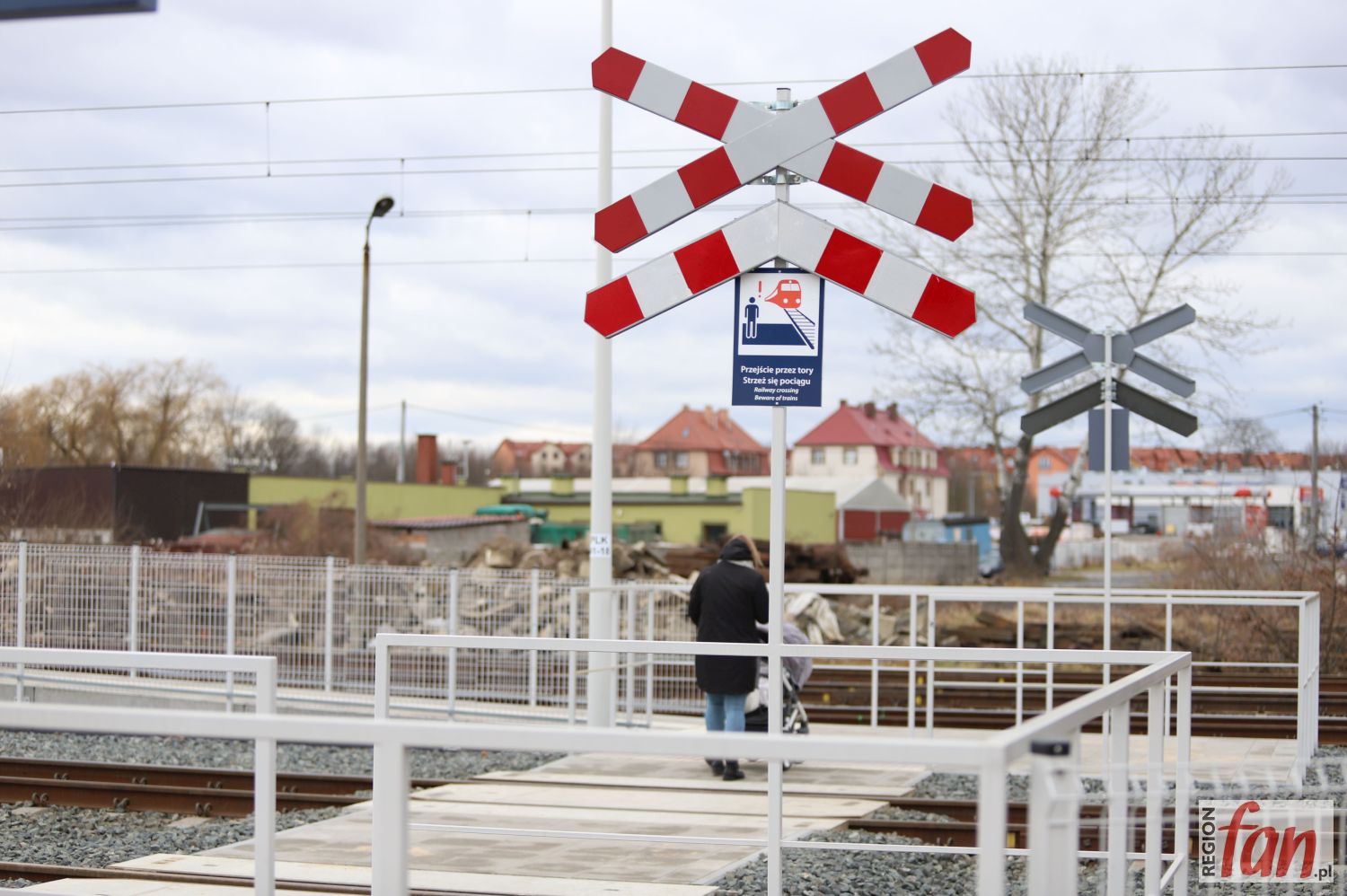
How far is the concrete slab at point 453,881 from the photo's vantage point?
6.73 meters

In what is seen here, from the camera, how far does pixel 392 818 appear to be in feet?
11.5

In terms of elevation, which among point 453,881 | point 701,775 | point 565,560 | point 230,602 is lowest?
point 701,775

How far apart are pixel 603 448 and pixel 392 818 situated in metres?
10.9

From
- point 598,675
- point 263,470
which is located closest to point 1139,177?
point 598,675

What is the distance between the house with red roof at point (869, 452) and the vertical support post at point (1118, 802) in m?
95.2

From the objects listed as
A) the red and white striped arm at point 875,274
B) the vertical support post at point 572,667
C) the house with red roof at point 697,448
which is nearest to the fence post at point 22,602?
the vertical support post at point 572,667

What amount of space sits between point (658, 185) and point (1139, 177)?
2946 cm

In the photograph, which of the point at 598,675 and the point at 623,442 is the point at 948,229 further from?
the point at 623,442

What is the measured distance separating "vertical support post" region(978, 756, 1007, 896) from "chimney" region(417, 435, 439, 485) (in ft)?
203

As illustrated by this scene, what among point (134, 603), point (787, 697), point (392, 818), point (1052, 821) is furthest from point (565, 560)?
point (1052, 821)

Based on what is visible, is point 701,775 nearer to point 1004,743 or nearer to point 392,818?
point 392,818

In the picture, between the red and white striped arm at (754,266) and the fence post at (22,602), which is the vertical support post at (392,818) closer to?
the red and white striped arm at (754,266)

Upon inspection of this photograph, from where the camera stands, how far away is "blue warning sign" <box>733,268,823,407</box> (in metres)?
6.09

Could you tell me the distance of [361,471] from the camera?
28891 mm
